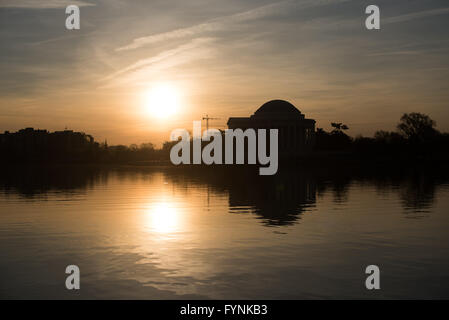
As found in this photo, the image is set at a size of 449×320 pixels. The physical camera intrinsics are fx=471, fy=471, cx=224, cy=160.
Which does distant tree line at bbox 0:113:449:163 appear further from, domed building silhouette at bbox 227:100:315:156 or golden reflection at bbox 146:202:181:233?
golden reflection at bbox 146:202:181:233

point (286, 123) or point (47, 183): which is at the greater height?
point (286, 123)

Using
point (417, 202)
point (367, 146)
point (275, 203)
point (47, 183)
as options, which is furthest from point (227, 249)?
point (367, 146)

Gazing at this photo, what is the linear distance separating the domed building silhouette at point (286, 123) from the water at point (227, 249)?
5286 inches

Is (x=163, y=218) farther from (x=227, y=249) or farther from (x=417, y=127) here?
(x=417, y=127)

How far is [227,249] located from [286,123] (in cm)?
15112

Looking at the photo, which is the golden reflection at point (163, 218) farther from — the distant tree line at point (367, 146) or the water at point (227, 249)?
the distant tree line at point (367, 146)

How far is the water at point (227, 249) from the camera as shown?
13086 millimetres

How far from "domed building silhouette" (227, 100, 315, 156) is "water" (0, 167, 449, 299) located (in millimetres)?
134257

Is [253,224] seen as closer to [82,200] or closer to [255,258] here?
[255,258]

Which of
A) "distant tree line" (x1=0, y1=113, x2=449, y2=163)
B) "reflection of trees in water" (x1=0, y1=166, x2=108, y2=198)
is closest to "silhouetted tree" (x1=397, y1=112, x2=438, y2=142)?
"distant tree line" (x1=0, y1=113, x2=449, y2=163)

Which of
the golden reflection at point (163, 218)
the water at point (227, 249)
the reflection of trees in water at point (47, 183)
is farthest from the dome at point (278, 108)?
the golden reflection at point (163, 218)

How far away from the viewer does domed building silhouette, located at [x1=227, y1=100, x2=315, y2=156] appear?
166m

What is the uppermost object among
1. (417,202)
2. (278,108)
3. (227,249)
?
(278,108)

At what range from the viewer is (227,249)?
18.0 metres
